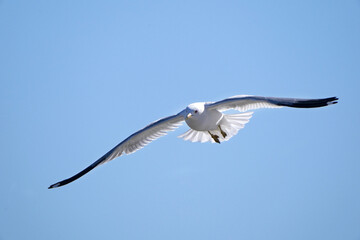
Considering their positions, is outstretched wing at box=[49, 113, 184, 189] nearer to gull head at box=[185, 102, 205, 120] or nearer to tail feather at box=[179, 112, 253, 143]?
tail feather at box=[179, 112, 253, 143]

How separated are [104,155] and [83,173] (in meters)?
0.42

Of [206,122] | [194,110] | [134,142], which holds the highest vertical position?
[194,110]

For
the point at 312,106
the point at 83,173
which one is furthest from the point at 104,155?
the point at 312,106

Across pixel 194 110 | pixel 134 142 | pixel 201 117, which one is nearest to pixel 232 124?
pixel 201 117

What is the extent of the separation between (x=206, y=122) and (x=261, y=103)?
31.1 inches

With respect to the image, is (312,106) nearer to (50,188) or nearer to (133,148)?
(133,148)

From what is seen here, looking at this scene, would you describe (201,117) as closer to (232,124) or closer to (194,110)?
(194,110)

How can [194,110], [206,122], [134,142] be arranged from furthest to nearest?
[134,142], [206,122], [194,110]

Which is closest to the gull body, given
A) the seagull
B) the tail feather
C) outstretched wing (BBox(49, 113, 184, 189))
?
the seagull

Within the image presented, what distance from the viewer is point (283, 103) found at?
6.89 m

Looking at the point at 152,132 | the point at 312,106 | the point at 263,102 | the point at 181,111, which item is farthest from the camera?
the point at 152,132

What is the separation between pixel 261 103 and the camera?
7297mm

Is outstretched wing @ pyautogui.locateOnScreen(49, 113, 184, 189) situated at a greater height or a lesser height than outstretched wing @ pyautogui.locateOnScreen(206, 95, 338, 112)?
lesser

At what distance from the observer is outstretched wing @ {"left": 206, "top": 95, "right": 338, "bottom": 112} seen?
659 centimetres
